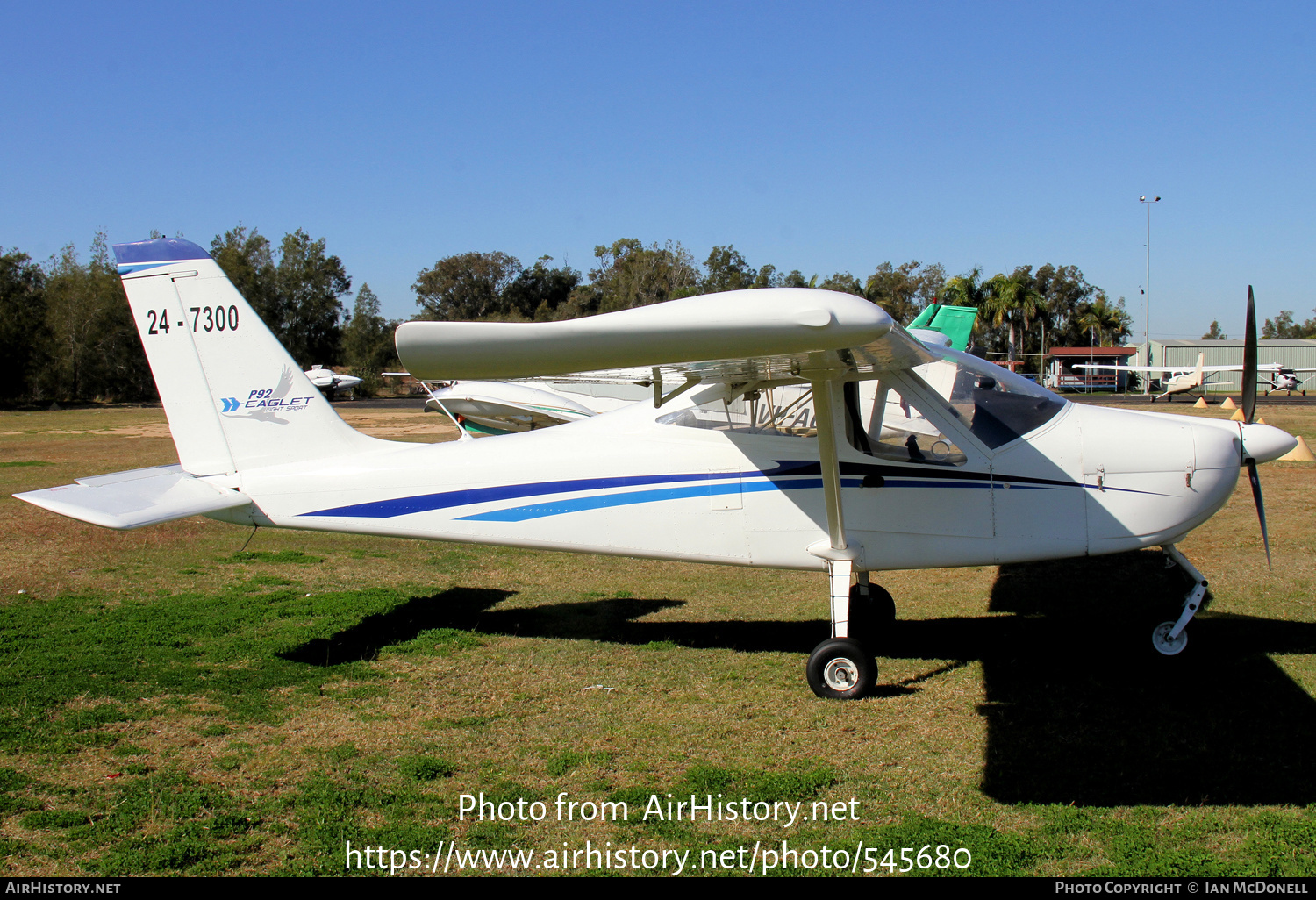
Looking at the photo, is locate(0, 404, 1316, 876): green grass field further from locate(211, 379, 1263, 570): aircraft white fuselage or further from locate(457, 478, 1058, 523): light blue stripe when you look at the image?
locate(457, 478, 1058, 523): light blue stripe

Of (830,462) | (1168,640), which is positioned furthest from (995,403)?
(1168,640)

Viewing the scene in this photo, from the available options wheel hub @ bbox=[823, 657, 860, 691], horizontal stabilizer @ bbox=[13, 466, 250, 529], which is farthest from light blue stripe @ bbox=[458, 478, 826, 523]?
horizontal stabilizer @ bbox=[13, 466, 250, 529]

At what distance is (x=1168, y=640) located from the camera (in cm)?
566

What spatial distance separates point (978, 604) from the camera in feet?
24.8

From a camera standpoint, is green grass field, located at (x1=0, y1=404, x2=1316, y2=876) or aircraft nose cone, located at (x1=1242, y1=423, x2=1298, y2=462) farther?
aircraft nose cone, located at (x1=1242, y1=423, x2=1298, y2=462)

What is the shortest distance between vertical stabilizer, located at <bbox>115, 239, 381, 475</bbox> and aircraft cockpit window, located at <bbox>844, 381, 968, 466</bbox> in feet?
12.5

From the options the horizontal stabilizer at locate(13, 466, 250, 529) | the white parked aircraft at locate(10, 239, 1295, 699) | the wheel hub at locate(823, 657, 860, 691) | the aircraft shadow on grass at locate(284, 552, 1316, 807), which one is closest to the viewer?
the aircraft shadow on grass at locate(284, 552, 1316, 807)

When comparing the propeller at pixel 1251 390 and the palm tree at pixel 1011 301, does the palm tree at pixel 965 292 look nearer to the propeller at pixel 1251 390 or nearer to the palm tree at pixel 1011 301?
the palm tree at pixel 1011 301

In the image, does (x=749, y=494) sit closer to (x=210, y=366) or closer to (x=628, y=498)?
(x=628, y=498)

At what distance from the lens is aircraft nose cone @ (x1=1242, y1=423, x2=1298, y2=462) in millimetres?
5520

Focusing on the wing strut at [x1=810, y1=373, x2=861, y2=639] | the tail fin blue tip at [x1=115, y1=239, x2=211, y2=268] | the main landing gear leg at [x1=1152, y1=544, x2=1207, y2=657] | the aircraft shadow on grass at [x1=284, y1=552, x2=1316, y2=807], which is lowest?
the aircraft shadow on grass at [x1=284, y1=552, x2=1316, y2=807]

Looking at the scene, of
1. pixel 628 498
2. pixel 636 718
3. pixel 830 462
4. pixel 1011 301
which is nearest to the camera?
pixel 636 718

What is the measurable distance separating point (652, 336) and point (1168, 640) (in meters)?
4.51

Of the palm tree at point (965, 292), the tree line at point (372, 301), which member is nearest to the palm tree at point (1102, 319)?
the tree line at point (372, 301)
